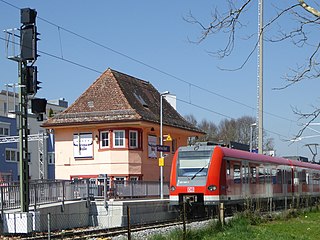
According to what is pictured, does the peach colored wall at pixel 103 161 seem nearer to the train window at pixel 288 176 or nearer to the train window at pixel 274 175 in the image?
the train window at pixel 288 176

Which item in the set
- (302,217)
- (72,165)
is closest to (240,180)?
(302,217)

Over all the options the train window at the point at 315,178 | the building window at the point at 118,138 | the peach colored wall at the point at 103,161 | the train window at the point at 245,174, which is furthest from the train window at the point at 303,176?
the building window at the point at 118,138

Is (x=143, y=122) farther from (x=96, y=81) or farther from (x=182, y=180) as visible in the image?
(x=182, y=180)

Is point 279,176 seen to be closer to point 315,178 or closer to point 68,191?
point 315,178

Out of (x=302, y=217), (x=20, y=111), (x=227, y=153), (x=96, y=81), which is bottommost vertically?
(x=302, y=217)

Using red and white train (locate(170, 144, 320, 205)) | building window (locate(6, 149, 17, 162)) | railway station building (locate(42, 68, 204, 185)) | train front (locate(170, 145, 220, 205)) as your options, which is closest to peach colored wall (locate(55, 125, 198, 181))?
railway station building (locate(42, 68, 204, 185))

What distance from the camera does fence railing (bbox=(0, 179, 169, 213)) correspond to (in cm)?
2215

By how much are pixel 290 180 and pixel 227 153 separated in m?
11.0

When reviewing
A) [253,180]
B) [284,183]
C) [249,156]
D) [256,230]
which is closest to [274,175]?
[284,183]

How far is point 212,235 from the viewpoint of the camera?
15.5m

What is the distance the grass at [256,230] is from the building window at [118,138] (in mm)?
18923

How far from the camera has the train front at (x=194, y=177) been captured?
25734mm

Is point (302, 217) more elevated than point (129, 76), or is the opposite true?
point (129, 76)

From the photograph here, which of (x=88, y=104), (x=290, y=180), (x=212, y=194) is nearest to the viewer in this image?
(x=212, y=194)
